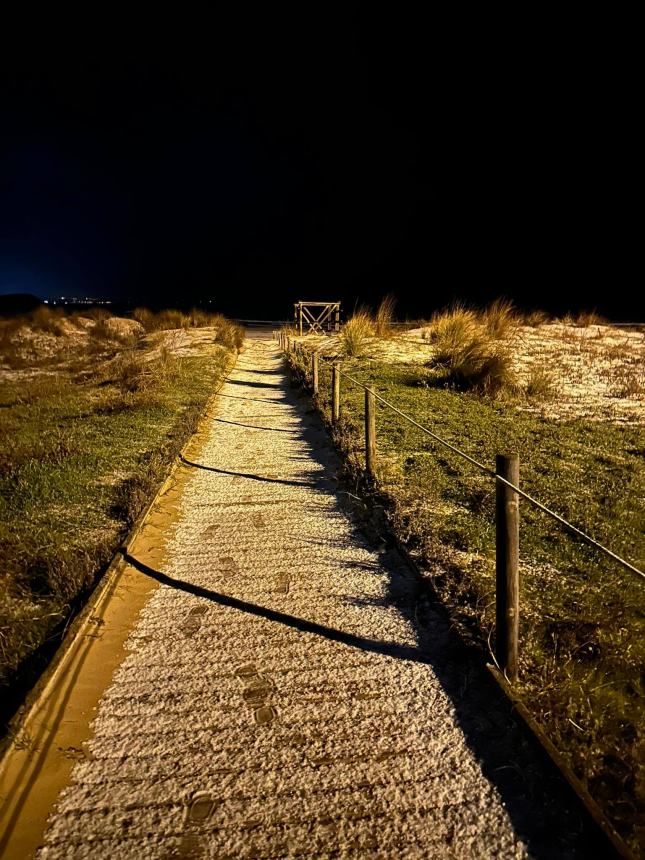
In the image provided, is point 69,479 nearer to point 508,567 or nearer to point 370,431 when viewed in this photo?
point 370,431

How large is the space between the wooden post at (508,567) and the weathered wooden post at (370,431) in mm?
2839

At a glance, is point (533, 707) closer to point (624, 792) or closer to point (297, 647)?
point (624, 792)

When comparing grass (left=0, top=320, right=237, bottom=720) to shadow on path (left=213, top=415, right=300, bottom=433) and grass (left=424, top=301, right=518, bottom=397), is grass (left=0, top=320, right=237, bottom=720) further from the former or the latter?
grass (left=424, top=301, right=518, bottom=397)

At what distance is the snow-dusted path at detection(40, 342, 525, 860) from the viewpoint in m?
1.86

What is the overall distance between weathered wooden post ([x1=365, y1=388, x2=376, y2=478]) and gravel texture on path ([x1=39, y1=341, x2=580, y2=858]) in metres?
1.40

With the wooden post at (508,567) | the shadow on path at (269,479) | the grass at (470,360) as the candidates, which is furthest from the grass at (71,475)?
the grass at (470,360)

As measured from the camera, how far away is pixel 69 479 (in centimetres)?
539

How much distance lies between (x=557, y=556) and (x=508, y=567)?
5.17ft

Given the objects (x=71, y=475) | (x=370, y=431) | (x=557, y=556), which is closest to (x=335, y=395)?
(x=370, y=431)

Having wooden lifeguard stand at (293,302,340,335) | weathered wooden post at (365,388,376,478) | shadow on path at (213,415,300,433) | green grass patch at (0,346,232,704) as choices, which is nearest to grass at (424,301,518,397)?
shadow on path at (213,415,300,433)

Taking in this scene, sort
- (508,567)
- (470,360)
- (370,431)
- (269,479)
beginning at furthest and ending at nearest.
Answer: (470,360) < (269,479) < (370,431) < (508,567)

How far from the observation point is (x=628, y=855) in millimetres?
1618

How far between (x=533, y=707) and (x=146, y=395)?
8.80 metres

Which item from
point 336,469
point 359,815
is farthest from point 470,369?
point 359,815
